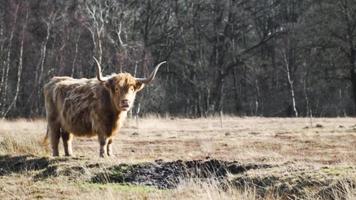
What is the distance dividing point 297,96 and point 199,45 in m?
9.19

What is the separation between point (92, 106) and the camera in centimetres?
1352

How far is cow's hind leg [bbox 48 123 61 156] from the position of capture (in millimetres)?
14062

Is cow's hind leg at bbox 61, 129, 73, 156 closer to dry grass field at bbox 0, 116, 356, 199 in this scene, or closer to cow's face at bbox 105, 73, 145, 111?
dry grass field at bbox 0, 116, 356, 199

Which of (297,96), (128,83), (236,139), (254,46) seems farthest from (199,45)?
(128,83)

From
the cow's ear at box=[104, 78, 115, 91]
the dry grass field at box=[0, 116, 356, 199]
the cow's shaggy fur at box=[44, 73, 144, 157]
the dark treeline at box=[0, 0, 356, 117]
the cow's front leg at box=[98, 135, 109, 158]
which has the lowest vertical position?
the dry grass field at box=[0, 116, 356, 199]

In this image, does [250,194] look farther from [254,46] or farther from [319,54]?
[254,46]

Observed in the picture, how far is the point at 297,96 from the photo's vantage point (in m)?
52.6

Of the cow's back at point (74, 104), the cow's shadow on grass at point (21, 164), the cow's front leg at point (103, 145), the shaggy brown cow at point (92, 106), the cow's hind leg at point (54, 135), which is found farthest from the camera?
the cow's hind leg at point (54, 135)

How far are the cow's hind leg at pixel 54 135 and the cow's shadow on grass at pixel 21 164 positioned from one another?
897 millimetres

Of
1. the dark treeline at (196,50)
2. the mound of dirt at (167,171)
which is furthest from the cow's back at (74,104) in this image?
the dark treeline at (196,50)

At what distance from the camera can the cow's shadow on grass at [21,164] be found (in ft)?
39.8

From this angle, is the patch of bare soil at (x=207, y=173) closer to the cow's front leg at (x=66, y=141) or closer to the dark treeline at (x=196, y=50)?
the cow's front leg at (x=66, y=141)

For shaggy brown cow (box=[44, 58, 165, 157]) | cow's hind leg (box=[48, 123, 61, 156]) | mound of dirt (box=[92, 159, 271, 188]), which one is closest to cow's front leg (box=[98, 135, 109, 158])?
shaggy brown cow (box=[44, 58, 165, 157])

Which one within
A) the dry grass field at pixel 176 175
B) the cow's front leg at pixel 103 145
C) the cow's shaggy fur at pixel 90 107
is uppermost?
the cow's shaggy fur at pixel 90 107
